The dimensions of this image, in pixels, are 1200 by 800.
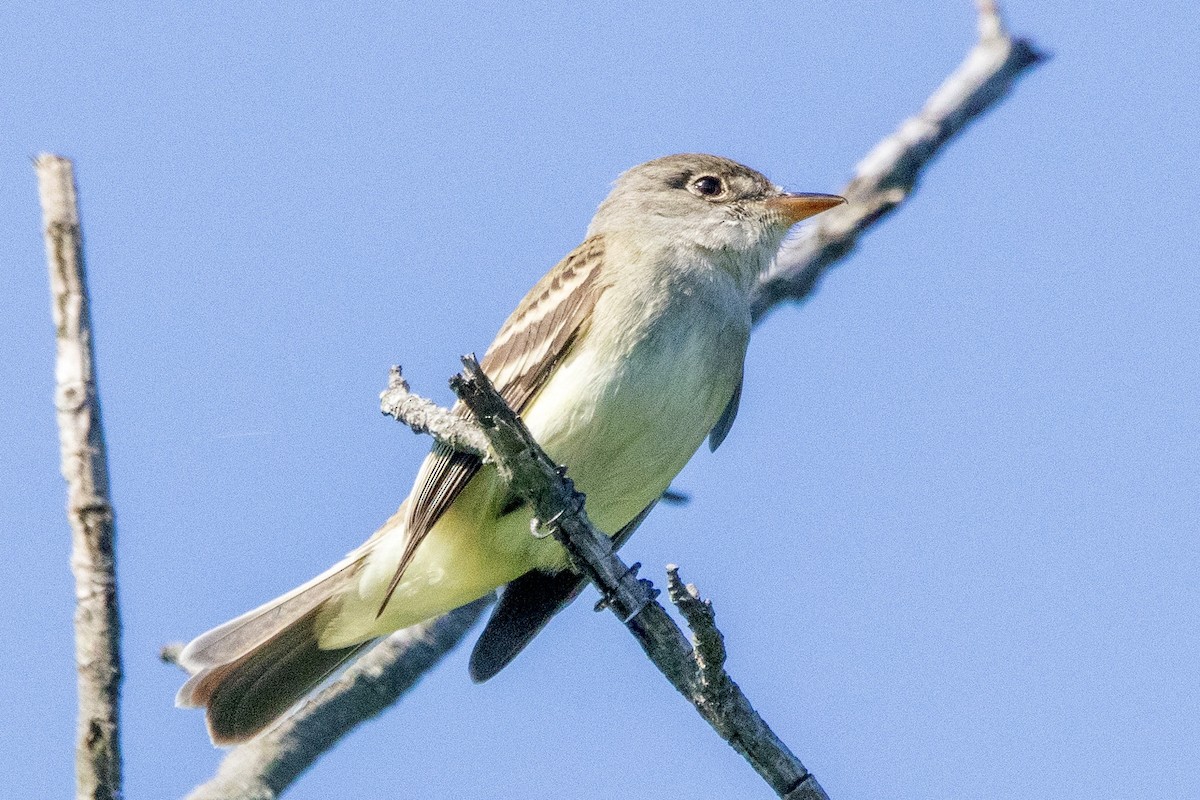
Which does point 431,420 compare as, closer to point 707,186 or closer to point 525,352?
point 525,352

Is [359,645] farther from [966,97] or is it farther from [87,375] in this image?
[966,97]

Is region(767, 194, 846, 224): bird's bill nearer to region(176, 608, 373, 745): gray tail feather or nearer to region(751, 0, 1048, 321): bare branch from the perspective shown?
region(751, 0, 1048, 321): bare branch

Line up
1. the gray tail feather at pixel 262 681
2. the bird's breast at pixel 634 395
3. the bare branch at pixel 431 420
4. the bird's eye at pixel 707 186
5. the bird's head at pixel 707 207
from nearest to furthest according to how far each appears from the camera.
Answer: the bare branch at pixel 431 420, the bird's breast at pixel 634 395, the gray tail feather at pixel 262 681, the bird's head at pixel 707 207, the bird's eye at pixel 707 186

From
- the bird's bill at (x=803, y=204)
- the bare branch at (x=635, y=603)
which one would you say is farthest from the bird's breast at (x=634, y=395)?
the bird's bill at (x=803, y=204)

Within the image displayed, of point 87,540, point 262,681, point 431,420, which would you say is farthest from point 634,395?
point 87,540

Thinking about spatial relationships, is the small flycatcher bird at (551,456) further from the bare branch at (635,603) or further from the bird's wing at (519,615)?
the bare branch at (635,603)

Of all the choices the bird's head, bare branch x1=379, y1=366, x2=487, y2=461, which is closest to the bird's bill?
the bird's head

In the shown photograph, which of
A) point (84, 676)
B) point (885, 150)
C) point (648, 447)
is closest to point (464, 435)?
point (648, 447)
